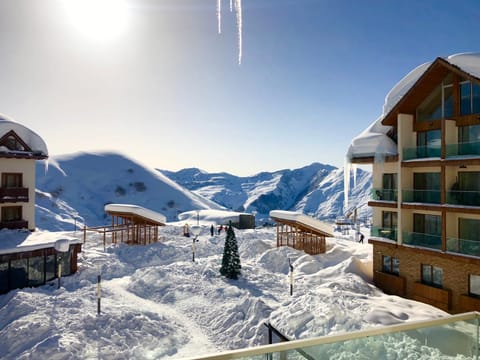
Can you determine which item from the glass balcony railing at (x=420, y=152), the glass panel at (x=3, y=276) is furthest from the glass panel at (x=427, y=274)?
the glass panel at (x=3, y=276)

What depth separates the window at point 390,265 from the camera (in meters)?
18.5

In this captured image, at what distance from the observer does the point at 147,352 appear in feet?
38.6

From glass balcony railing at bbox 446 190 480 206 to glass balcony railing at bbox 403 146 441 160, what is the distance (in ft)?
6.18

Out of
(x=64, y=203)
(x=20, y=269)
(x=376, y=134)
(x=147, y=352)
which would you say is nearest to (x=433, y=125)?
(x=376, y=134)

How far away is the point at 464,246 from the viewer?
14.9 m

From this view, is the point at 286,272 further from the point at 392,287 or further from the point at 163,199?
the point at 163,199

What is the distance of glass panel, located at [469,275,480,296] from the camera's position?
14694 millimetres

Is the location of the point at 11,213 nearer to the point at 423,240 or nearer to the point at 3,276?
the point at 3,276

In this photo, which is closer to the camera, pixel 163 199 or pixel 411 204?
pixel 411 204

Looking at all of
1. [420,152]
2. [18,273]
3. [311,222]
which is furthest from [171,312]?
[420,152]

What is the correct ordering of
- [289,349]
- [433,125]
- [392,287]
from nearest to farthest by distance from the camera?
[289,349] < [433,125] < [392,287]

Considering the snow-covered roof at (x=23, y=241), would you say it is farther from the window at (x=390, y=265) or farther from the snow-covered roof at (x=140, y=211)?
the window at (x=390, y=265)

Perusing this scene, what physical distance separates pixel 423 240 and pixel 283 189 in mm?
151652

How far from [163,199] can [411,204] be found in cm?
6349
